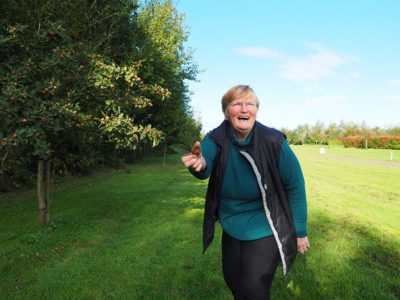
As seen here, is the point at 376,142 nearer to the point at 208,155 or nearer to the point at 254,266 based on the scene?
the point at 254,266

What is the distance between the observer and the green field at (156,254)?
15.6 ft

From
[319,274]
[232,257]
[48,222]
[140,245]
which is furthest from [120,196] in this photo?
[232,257]

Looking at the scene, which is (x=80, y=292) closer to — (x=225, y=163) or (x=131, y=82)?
(x=225, y=163)

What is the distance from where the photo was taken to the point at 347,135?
325 ft

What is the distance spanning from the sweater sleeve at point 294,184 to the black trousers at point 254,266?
299 mm

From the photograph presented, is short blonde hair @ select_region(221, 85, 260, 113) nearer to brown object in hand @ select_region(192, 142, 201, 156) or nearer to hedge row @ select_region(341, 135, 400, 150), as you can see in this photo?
brown object in hand @ select_region(192, 142, 201, 156)

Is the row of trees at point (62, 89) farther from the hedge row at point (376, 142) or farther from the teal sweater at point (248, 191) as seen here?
the hedge row at point (376, 142)

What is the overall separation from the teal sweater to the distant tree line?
7539cm

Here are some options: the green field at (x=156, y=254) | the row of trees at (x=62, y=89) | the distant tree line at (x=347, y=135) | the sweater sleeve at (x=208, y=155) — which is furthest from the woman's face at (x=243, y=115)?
the distant tree line at (x=347, y=135)

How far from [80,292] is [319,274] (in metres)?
3.32

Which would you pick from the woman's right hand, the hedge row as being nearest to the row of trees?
the woman's right hand

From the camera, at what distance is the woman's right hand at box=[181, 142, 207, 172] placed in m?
2.71

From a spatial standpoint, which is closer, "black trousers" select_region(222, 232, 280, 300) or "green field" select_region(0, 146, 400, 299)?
"black trousers" select_region(222, 232, 280, 300)

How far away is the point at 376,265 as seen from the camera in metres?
5.58
